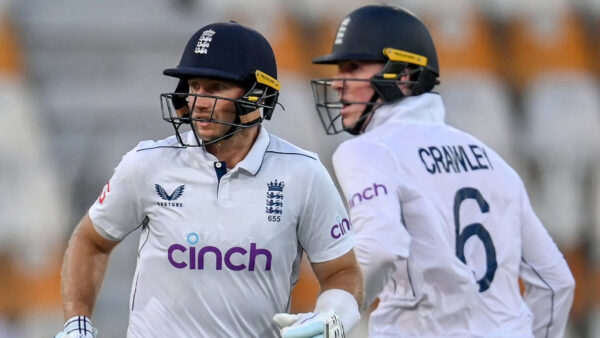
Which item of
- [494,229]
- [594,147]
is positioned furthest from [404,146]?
[594,147]

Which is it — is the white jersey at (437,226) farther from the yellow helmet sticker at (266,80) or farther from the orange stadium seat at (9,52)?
the orange stadium seat at (9,52)

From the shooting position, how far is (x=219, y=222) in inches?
134

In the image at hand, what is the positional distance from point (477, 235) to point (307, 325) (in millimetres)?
1037

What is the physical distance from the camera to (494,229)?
13.5 ft

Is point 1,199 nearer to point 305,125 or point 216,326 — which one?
point 305,125

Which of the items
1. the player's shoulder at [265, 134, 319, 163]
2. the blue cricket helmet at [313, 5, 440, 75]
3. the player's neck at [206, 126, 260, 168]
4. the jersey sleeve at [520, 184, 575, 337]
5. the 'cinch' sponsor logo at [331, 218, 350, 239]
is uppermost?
the blue cricket helmet at [313, 5, 440, 75]

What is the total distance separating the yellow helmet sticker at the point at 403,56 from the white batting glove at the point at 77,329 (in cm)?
163

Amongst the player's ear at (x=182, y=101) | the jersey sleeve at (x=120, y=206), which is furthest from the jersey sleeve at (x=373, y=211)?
the jersey sleeve at (x=120, y=206)

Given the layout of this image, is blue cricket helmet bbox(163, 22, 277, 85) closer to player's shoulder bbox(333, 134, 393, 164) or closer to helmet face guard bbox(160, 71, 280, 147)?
helmet face guard bbox(160, 71, 280, 147)

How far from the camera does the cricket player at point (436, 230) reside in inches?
154

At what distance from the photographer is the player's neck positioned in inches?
139

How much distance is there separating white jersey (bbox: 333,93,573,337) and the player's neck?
0.55 metres

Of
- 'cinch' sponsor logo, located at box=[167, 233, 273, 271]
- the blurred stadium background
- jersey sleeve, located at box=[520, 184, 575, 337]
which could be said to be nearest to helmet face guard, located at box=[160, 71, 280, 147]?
'cinch' sponsor logo, located at box=[167, 233, 273, 271]

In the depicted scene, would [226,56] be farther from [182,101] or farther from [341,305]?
[341,305]
